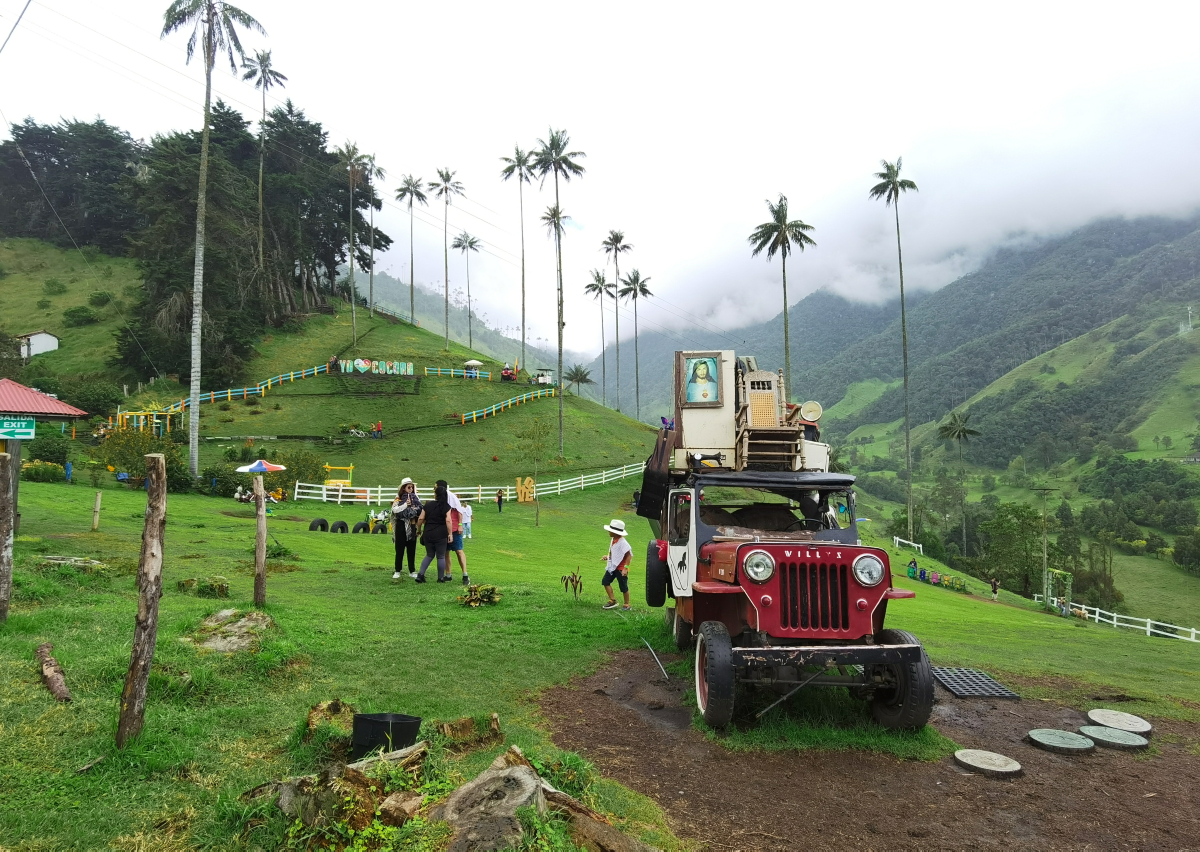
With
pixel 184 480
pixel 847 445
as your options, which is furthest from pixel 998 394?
pixel 184 480

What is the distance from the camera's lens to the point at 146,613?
16.8 feet

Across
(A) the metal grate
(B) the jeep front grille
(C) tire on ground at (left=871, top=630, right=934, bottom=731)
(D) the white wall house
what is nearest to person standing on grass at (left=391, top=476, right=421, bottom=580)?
(B) the jeep front grille

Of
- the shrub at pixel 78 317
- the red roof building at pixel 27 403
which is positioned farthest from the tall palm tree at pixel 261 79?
the red roof building at pixel 27 403

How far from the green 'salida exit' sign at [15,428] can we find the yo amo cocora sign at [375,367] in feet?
158

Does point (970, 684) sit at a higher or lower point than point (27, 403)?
lower

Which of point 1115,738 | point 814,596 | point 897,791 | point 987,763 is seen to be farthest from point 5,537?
point 1115,738

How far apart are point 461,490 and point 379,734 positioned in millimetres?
31605

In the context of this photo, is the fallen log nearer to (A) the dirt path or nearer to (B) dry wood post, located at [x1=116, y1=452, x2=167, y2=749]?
(B) dry wood post, located at [x1=116, y1=452, x2=167, y2=749]

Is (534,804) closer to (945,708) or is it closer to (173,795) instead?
(173,795)

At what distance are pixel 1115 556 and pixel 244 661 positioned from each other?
96721 millimetres

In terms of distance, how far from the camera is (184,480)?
2900 centimetres

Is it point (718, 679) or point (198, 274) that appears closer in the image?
point (718, 679)

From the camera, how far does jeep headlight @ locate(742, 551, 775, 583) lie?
634 centimetres

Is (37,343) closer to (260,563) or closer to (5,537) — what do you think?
(5,537)
